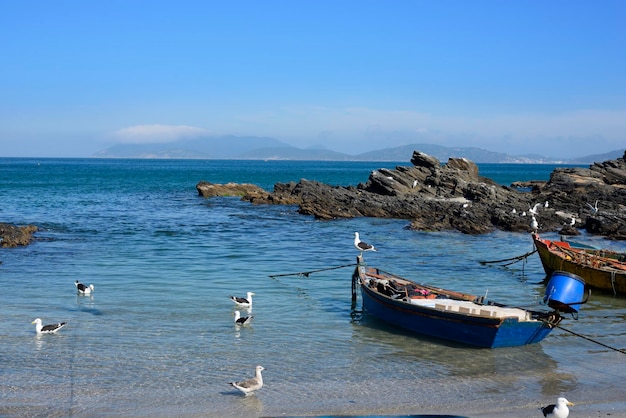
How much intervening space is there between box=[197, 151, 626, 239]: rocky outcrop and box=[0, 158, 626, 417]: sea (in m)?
10.3

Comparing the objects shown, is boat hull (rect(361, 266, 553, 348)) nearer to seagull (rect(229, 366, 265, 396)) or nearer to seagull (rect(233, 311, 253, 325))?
seagull (rect(233, 311, 253, 325))

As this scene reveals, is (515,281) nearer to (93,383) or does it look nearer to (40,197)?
(93,383)

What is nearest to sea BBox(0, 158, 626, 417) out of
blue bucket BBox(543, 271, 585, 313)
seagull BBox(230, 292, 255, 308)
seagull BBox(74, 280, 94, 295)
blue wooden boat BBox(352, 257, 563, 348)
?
seagull BBox(230, 292, 255, 308)

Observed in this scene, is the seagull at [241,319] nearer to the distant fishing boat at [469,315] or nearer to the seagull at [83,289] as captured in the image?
the distant fishing boat at [469,315]

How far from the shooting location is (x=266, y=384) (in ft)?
45.0

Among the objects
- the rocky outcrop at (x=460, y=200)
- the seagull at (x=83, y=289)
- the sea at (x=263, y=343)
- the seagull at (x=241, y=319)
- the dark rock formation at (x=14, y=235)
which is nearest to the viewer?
the sea at (x=263, y=343)

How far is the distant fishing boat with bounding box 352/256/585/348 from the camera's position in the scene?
1578 cm

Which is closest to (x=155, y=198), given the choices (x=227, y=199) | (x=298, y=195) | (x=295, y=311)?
(x=227, y=199)

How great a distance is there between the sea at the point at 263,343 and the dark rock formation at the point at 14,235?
2.83ft

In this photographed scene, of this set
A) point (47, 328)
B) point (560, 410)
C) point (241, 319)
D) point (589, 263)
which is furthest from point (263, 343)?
point (589, 263)

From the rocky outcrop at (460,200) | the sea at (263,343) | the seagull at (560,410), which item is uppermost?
the rocky outcrop at (460,200)

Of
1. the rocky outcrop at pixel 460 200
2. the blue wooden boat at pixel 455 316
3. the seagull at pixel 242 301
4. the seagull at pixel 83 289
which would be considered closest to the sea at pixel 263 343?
the seagull at pixel 242 301

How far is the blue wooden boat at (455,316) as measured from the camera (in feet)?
52.1

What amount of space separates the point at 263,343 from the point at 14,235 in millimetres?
20363
